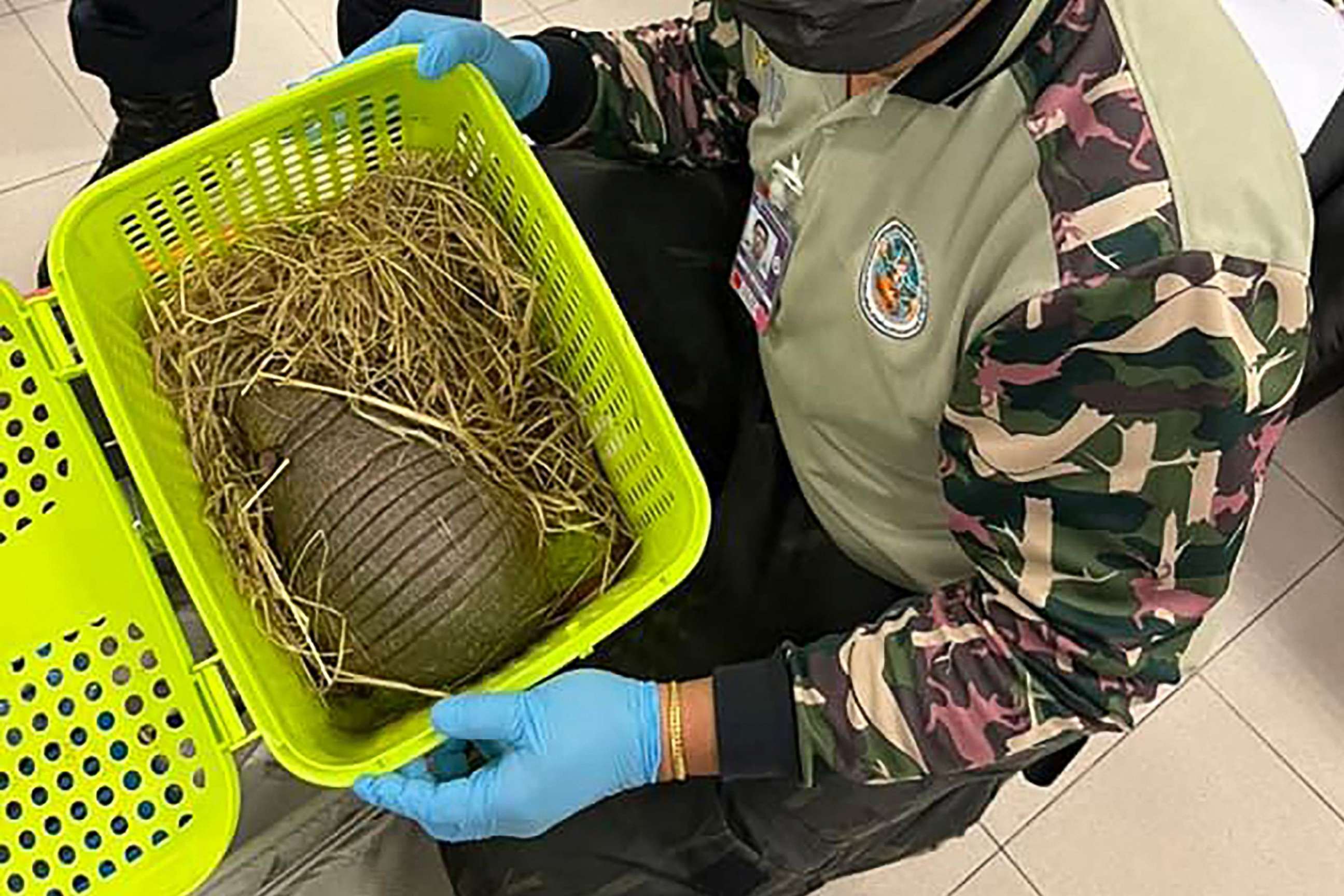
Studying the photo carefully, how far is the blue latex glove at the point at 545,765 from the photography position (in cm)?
88

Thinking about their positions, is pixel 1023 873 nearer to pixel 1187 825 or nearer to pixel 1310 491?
pixel 1187 825

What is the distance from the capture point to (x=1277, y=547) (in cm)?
160

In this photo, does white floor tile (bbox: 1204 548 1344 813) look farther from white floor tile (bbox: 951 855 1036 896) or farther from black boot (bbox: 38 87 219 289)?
black boot (bbox: 38 87 219 289)

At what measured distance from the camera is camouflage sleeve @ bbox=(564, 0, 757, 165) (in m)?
1.11

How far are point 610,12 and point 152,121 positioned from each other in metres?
0.68

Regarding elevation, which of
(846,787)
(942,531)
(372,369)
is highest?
(372,369)

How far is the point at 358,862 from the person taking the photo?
125 centimetres

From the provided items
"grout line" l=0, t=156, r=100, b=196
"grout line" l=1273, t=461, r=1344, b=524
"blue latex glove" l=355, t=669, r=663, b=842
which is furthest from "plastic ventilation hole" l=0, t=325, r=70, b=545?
"grout line" l=1273, t=461, r=1344, b=524

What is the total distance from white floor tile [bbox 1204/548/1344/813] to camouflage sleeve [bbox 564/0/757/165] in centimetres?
80

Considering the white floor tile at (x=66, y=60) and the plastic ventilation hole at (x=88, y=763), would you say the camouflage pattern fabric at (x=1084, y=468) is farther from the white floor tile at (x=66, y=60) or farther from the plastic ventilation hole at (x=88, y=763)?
the white floor tile at (x=66, y=60)

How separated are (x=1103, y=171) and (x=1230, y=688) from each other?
94 centimetres

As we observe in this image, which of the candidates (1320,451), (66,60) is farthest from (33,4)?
(1320,451)

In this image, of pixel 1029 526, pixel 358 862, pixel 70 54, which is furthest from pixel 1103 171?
pixel 70 54

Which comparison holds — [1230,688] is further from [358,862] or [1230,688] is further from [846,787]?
[358,862]
